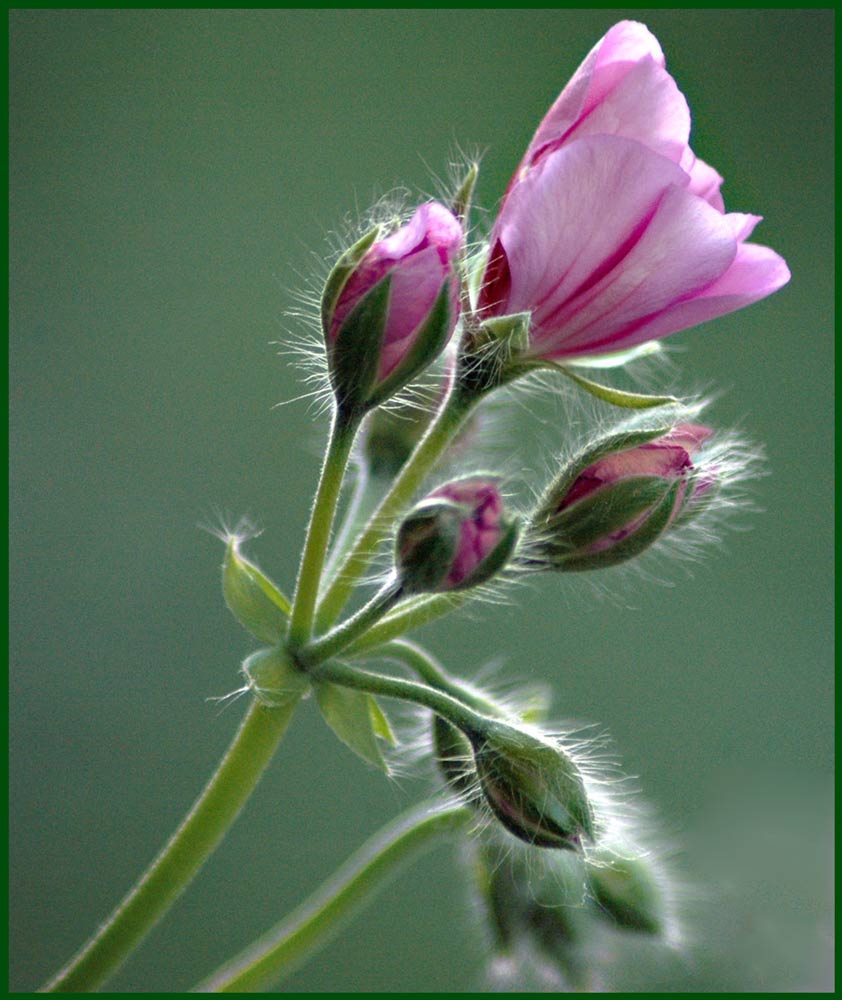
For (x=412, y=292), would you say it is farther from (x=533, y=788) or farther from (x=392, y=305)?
(x=533, y=788)

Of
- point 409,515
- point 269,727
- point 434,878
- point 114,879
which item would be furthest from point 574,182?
point 114,879

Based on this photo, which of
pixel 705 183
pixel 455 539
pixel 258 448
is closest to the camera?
pixel 455 539

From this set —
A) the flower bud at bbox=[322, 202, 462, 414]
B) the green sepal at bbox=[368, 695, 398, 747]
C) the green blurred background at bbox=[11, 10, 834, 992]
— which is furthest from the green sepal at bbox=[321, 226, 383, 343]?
the green blurred background at bbox=[11, 10, 834, 992]

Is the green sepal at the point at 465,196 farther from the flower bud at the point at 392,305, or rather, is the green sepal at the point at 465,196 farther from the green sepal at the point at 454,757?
the green sepal at the point at 454,757

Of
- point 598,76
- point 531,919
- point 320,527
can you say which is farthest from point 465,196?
point 531,919

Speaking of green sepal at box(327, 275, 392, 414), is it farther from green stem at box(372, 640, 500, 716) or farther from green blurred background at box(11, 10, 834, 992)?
green blurred background at box(11, 10, 834, 992)

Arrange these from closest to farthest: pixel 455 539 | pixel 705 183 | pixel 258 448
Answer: pixel 455 539
pixel 705 183
pixel 258 448

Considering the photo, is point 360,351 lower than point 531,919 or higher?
higher
